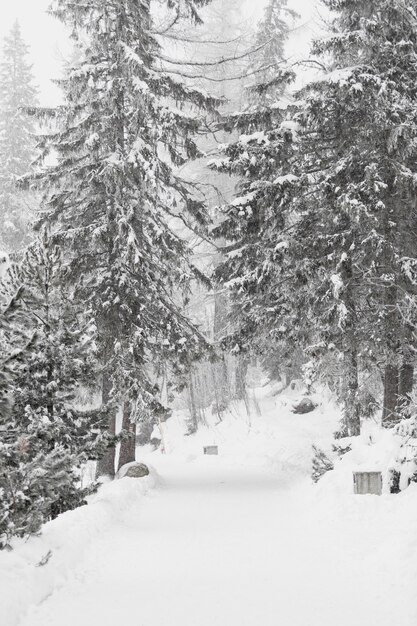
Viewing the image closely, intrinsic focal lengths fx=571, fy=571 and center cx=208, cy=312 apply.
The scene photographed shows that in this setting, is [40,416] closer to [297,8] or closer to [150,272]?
[150,272]

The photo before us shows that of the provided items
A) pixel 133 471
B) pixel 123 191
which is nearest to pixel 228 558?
pixel 133 471

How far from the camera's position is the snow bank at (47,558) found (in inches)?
210

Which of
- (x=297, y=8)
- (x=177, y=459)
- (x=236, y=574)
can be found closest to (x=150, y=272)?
(x=236, y=574)

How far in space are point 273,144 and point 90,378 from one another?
7088mm

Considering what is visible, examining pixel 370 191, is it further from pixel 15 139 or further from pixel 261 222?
pixel 15 139

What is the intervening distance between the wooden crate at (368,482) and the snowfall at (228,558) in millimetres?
232

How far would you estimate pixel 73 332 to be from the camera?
32.4 feet

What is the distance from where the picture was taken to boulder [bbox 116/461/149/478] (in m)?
14.4

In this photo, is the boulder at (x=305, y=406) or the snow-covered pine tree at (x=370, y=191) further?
the boulder at (x=305, y=406)

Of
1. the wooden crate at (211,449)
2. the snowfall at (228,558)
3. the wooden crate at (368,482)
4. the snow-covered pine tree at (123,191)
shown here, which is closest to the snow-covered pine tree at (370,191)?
the snowfall at (228,558)

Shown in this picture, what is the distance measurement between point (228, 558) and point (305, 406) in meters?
16.2

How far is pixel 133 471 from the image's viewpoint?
14.4m

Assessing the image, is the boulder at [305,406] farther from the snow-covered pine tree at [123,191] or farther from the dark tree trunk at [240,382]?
the snow-covered pine tree at [123,191]

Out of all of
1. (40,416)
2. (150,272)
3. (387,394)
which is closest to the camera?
(40,416)
